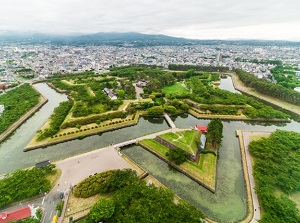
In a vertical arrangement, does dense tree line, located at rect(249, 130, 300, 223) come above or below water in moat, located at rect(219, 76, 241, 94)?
above

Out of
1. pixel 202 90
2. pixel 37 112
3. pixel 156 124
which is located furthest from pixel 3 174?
pixel 202 90

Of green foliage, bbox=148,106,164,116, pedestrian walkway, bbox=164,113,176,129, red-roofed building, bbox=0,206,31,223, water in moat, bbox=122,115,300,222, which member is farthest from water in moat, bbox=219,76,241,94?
red-roofed building, bbox=0,206,31,223

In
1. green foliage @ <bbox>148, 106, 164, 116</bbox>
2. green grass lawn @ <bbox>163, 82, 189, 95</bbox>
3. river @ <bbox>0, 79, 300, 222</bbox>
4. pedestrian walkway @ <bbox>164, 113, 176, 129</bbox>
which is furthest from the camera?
green grass lawn @ <bbox>163, 82, 189, 95</bbox>

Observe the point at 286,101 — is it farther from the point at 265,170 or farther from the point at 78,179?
the point at 78,179

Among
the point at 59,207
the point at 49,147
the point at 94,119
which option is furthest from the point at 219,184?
the point at 49,147

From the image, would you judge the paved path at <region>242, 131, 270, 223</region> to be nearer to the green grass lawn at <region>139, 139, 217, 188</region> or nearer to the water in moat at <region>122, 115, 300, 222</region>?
the water in moat at <region>122, 115, 300, 222</region>

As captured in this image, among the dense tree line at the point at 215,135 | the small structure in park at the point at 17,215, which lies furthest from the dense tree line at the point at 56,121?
the dense tree line at the point at 215,135

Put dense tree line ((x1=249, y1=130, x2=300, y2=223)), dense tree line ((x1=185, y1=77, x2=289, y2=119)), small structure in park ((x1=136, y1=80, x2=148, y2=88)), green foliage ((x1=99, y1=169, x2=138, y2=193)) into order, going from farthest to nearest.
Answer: small structure in park ((x1=136, y1=80, x2=148, y2=88))
dense tree line ((x1=185, y1=77, x2=289, y2=119))
green foliage ((x1=99, y1=169, x2=138, y2=193))
dense tree line ((x1=249, y1=130, x2=300, y2=223))

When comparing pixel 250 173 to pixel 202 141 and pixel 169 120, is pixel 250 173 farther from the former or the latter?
pixel 169 120

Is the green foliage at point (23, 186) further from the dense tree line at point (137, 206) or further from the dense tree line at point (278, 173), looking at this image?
the dense tree line at point (278, 173)
